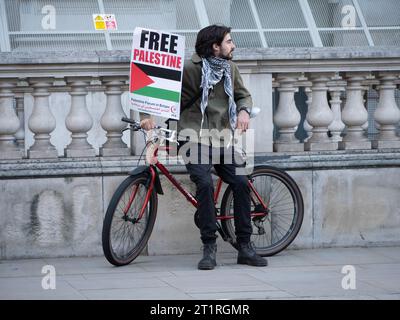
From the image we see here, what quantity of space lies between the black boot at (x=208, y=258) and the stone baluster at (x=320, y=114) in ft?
5.12

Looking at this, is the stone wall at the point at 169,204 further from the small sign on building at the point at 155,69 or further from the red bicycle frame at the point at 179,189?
the small sign on building at the point at 155,69

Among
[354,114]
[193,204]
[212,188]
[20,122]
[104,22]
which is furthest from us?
[104,22]

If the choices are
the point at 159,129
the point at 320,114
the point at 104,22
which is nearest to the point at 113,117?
the point at 159,129

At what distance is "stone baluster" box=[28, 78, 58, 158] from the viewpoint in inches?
345

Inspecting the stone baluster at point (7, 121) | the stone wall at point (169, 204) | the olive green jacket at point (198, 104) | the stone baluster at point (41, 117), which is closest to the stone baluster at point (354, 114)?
the stone wall at point (169, 204)

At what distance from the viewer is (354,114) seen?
933 centimetres

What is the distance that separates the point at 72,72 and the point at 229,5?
26.4 feet

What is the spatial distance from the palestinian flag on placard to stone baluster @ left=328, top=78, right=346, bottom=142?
181 centimetres

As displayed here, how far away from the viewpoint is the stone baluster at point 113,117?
29.0ft

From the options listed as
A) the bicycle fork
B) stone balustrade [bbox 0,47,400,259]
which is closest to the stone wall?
stone balustrade [bbox 0,47,400,259]

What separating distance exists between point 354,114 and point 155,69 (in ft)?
6.36

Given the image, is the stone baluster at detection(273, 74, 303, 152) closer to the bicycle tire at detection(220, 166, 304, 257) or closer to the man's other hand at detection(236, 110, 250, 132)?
the bicycle tire at detection(220, 166, 304, 257)

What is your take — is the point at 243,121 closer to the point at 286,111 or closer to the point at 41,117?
the point at 286,111
